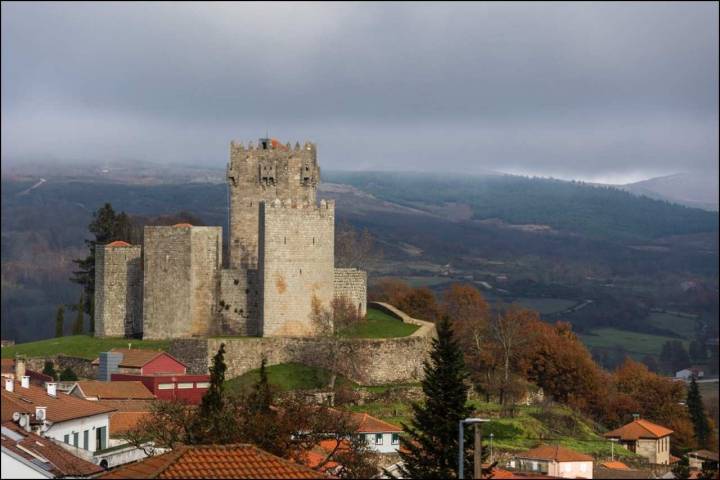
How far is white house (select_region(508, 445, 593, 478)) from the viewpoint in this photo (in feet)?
189

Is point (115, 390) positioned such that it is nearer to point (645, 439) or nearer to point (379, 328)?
point (379, 328)

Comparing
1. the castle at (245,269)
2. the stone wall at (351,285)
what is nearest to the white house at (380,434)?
the castle at (245,269)

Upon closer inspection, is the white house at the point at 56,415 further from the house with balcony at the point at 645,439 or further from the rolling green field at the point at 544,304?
the rolling green field at the point at 544,304

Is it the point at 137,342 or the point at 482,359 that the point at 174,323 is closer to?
the point at 137,342

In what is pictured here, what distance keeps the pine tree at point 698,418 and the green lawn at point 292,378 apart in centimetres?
2851

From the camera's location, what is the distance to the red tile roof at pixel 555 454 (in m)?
59.2

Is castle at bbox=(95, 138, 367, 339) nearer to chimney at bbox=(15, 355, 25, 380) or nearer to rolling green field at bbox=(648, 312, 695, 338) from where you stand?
chimney at bbox=(15, 355, 25, 380)

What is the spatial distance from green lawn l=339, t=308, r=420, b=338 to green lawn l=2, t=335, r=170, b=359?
7793 mm

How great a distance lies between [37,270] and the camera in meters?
145

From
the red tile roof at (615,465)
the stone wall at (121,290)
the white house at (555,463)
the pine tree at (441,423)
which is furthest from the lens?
the stone wall at (121,290)

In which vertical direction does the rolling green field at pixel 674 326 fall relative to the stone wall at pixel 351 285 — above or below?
below

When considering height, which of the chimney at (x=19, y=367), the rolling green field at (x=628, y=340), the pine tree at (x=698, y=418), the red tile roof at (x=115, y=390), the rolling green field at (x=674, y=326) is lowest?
the rolling green field at (x=674, y=326)

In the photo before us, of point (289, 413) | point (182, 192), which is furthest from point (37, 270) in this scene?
point (289, 413)

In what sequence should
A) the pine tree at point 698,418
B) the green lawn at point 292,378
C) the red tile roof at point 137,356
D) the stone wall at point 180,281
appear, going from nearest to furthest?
the green lawn at point 292,378, the red tile roof at point 137,356, the stone wall at point 180,281, the pine tree at point 698,418
